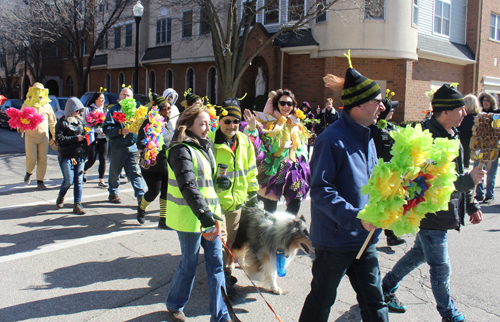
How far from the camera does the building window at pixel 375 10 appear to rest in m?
17.5

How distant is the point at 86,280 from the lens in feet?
14.0

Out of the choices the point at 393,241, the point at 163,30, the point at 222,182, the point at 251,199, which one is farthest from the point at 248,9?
the point at 222,182

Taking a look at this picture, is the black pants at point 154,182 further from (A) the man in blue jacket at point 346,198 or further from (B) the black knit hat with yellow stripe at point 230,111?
(A) the man in blue jacket at point 346,198

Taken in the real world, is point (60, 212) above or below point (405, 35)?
below

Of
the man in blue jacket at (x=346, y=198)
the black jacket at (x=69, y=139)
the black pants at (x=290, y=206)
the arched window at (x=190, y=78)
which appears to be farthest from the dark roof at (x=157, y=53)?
the man in blue jacket at (x=346, y=198)

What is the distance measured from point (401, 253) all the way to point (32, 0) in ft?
78.2

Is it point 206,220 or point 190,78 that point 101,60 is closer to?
point 190,78

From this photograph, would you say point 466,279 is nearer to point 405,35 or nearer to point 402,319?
point 402,319

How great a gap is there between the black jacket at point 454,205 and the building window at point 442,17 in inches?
803

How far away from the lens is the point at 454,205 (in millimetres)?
3377

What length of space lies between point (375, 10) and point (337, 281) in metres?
17.5

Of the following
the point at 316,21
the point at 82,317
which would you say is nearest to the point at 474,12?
the point at 316,21

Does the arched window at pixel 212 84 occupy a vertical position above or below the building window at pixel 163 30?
below

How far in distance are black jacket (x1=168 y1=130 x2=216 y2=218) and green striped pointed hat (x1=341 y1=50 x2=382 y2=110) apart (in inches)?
50.5
